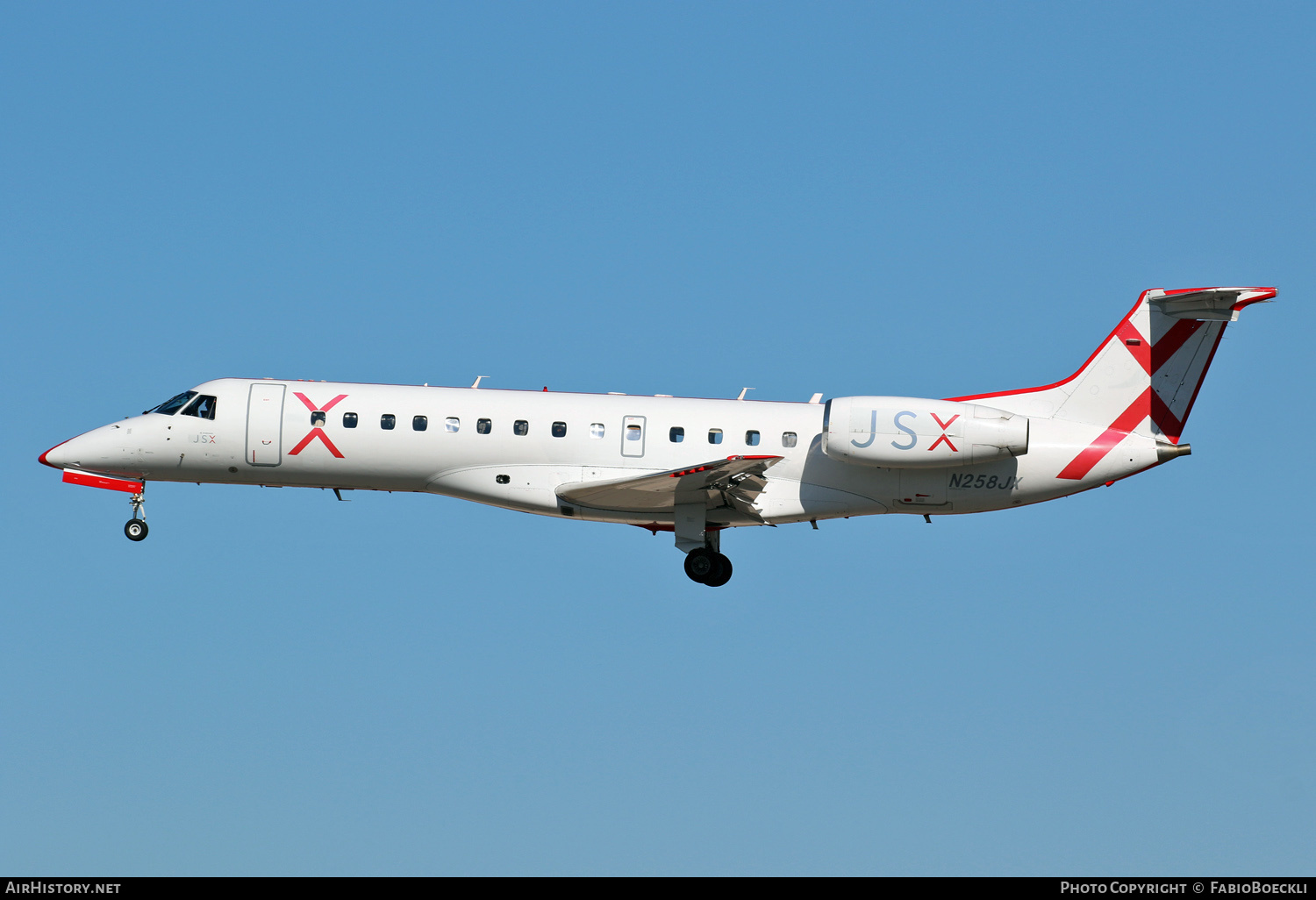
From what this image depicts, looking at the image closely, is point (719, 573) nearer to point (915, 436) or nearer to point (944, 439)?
point (915, 436)

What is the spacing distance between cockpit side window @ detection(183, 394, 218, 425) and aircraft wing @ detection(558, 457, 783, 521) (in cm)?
648

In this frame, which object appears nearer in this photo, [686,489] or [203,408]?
[686,489]

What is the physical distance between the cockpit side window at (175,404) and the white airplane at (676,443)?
194 mm

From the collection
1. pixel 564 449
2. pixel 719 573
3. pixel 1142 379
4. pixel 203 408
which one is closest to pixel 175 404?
pixel 203 408

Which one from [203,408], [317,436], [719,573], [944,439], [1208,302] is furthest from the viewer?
[203,408]

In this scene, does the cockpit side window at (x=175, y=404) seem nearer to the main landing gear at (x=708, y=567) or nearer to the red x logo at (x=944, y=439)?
the main landing gear at (x=708, y=567)

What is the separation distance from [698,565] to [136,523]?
10.2 m

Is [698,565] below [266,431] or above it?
below

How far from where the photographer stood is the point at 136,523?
25516 millimetres

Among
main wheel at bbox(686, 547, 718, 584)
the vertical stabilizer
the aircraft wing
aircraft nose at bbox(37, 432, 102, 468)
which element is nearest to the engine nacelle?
the aircraft wing

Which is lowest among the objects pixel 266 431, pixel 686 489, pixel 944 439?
pixel 686 489

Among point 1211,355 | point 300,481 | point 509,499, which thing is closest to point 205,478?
point 300,481

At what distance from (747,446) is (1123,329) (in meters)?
7.11
